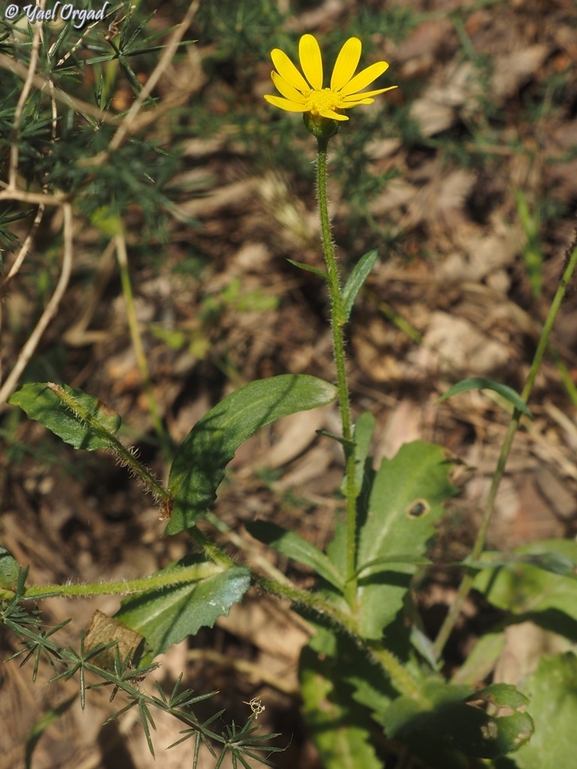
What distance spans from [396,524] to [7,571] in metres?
1.18

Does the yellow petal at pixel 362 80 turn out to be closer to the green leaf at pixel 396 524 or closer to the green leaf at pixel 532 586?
the green leaf at pixel 396 524

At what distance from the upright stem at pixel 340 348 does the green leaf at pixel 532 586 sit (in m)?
0.76

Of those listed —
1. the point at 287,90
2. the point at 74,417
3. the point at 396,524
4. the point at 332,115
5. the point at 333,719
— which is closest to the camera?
the point at 332,115

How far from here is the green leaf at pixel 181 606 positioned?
1812mm

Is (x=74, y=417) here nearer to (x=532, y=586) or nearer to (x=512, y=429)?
(x=512, y=429)

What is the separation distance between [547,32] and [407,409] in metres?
2.35

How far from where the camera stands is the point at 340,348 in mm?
1777

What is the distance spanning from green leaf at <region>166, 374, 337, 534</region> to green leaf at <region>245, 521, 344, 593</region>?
429mm

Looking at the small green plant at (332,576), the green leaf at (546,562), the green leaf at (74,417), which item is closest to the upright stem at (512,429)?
the small green plant at (332,576)

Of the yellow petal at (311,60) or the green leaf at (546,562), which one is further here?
the green leaf at (546,562)

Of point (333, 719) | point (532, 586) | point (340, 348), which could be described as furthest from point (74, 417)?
point (532, 586)

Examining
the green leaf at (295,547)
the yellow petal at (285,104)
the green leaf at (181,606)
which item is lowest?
the green leaf at (295,547)

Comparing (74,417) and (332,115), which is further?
(74,417)

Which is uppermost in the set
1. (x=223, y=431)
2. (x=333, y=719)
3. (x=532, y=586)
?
(x=223, y=431)
